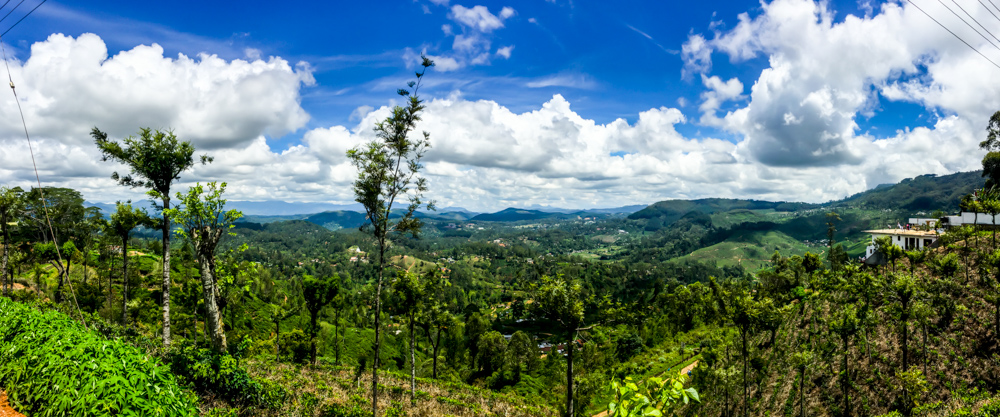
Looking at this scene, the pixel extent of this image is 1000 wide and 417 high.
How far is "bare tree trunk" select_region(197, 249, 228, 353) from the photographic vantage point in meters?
11.2

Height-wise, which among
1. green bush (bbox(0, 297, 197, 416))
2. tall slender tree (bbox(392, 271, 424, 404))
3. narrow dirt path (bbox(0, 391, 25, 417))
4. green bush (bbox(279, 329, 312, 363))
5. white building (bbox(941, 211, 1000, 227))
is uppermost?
white building (bbox(941, 211, 1000, 227))

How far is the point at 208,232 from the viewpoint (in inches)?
464

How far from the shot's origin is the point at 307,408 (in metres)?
12.0

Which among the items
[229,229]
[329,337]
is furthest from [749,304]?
[329,337]

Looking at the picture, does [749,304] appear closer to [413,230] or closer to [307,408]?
[413,230]

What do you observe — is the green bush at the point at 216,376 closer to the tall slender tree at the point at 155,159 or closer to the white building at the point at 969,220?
the tall slender tree at the point at 155,159

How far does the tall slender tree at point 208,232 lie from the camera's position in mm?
11352

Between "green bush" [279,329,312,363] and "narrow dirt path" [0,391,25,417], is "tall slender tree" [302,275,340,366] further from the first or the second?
"narrow dirt path" [0,391,25,417]

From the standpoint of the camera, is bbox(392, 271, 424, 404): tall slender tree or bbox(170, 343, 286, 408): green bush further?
bbox(392, 271, 424, 404): tall slender tree

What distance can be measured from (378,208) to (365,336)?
2231 inches

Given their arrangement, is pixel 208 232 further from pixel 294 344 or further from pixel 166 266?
pixel 294 344

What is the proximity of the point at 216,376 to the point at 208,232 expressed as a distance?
14.2 feet

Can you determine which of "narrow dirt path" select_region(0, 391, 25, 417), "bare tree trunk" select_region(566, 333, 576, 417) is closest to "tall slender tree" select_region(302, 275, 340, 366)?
"bare tree trunk" select_region(566, 333, 576, 417)

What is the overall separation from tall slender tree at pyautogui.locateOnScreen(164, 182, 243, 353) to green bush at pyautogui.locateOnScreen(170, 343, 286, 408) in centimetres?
89
